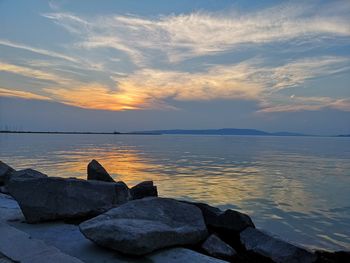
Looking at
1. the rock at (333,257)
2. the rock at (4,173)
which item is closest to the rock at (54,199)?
the rock at (333,257)

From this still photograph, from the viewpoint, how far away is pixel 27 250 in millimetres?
5520

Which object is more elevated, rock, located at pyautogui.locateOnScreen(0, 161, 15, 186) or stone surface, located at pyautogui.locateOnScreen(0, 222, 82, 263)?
rock, located at pyautogui.locateOnScreen(0, 161, 15, 186)

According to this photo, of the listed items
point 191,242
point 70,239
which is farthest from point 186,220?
point 70,239

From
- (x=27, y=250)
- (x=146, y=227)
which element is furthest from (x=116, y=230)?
(x=27, y=250)

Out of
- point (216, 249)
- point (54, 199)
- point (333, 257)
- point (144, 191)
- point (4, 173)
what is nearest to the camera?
point (216, 249)

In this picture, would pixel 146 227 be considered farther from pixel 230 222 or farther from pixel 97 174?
pixel 97 174

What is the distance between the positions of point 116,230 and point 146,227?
1.68 ft

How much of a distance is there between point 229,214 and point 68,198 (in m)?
3.89

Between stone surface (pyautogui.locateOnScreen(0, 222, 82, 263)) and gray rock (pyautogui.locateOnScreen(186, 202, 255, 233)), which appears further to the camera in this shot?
gray rock (pyautogui.locateOnScreen(186, 202, 255, 233))

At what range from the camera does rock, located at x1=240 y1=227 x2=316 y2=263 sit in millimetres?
7539

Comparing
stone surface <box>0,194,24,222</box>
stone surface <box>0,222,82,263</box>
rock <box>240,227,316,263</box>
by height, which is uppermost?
stone surface <box>0,222,82,263</box>

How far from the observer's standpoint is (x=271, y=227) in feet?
40.4

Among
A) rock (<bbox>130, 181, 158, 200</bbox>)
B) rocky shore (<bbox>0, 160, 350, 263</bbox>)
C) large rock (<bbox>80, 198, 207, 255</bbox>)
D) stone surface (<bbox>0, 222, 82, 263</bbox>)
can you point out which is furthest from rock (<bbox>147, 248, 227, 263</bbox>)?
rock (<bbox>130, 181, 158, 200</bbox>)

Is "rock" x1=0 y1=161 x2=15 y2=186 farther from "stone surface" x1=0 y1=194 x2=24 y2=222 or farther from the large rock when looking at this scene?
the large rock
